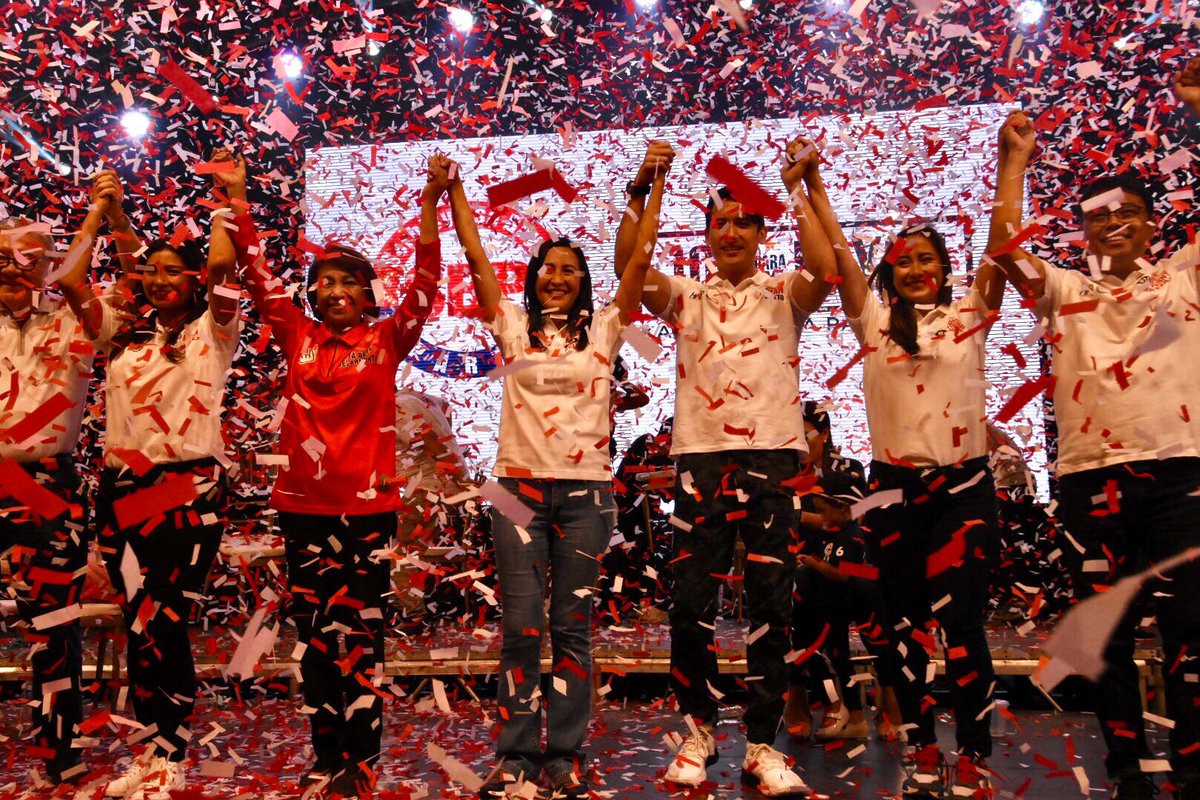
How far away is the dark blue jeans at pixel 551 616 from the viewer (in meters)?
2.85

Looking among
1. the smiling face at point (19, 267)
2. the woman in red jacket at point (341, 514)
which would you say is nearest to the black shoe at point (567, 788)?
the woman in red jacket at point (341, 514)

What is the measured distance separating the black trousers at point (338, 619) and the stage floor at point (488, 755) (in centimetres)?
23

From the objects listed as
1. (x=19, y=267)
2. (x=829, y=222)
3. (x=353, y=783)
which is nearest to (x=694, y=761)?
(x=353, y=783)

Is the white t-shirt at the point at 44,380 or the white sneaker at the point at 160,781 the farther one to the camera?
the white t-shirt at the point at 44,380

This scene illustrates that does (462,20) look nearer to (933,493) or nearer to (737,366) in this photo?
(737,366)

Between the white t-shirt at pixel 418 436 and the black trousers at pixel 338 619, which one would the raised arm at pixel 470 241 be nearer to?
the black trousers at pixel 338 619

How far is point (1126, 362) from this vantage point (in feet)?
9.04

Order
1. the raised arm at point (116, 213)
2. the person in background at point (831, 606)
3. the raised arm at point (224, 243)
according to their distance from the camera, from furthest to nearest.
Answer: the person in background at point (831, 606), the raised arm at point (116, 213), the raised arm at point (224, 243)

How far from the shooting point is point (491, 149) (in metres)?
6.05

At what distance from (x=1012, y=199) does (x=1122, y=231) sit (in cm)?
34

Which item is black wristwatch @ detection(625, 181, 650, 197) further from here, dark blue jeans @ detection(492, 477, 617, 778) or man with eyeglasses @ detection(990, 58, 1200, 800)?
man with eyeglasses @ detection(990, 58, 1200, 800)

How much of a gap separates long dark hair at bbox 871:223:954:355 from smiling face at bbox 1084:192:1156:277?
1.42ft

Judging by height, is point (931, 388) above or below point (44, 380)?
below

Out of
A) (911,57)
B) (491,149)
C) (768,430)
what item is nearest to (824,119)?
(911,57)
